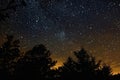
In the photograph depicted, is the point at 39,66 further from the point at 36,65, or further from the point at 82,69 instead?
the point at 82,69

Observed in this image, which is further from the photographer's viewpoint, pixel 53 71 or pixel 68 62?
pixel 68 62

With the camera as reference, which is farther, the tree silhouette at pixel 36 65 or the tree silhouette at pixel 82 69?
the tree silhouette at pixel 82 69

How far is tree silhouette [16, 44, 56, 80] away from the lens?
26.0m

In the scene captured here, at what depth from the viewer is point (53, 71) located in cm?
2886

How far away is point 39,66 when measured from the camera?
27.8m

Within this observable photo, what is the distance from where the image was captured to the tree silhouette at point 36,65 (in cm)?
2603

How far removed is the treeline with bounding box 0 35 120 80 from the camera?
26194 mm

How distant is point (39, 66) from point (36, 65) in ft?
1.08

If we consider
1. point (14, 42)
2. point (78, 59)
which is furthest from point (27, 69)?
point (78, 59)

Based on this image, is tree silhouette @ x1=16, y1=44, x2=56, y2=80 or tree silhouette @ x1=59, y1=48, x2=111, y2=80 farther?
tree silhouette @ x1=59, y1=48, x2=111, y2=80

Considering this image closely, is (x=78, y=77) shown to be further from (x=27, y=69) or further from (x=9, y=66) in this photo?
(x=9, y=66)

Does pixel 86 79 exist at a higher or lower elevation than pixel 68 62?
lower

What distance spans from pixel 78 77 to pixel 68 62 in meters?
8.27

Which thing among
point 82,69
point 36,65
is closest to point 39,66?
point 36,65
